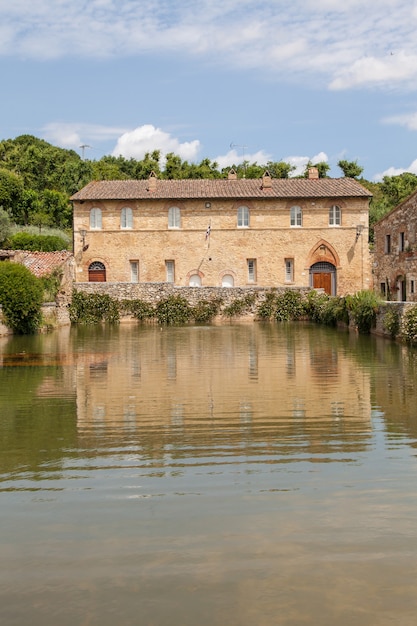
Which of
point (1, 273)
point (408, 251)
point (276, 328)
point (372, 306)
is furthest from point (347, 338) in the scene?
point (1, 273)

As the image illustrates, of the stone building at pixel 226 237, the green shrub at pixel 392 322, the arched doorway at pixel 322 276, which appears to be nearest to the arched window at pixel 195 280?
the stone building at pixel 226 237

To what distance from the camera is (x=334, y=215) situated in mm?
41750

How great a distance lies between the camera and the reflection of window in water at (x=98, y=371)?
1509cm

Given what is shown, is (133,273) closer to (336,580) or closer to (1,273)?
(1,273)

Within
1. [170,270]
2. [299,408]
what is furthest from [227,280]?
[299,408]

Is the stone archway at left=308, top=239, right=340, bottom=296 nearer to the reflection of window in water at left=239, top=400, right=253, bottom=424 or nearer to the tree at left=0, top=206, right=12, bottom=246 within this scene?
the tree at left=0, top=206, right=12, bottom=246

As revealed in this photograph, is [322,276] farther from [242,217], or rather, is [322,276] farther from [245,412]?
[245,412]

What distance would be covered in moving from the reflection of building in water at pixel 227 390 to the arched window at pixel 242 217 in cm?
1951

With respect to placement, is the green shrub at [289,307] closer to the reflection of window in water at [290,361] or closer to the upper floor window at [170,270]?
the upper floor window at [170,270]

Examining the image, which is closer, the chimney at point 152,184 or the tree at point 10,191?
the chimney at point 152,184

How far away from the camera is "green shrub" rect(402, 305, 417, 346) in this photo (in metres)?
21.9

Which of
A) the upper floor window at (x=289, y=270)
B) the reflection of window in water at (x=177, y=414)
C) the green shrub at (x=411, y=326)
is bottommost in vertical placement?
the reflection of window in water at (x=177, y=414)

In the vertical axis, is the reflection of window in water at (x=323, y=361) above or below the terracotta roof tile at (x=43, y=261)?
below

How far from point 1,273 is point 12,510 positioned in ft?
71.2
